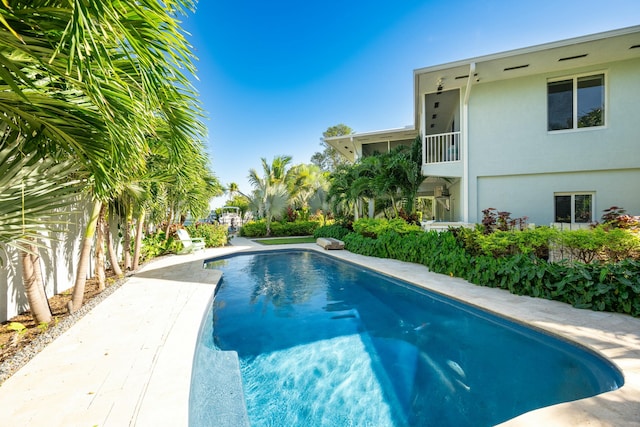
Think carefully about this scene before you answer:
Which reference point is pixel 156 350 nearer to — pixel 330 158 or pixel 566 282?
pixel 566 282

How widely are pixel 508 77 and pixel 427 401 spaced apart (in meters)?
9.95

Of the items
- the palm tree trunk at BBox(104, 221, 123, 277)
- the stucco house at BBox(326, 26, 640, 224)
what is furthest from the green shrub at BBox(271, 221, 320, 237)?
the palm tree trunk at BBox(104, 221, 123, 277)

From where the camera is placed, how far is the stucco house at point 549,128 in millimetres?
7574

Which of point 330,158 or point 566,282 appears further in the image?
point 330,158

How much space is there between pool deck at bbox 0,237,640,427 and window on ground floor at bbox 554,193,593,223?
193 inches

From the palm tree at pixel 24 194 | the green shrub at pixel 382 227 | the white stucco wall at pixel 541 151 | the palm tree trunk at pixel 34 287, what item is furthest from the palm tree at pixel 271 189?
the palm tree at pixel 24 194

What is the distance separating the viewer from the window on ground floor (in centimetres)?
803

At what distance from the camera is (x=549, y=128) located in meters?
8.35

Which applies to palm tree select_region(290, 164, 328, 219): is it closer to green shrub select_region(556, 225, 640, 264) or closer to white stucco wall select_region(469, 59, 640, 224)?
white stucco wall select_region(469, 59, 640, 224)

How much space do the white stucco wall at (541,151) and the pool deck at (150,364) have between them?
15.2 ft

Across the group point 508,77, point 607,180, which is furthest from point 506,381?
point 508,77

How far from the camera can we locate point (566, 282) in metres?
4.94

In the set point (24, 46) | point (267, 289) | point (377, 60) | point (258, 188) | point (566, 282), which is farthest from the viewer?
point (258, 188)

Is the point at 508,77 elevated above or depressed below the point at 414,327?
above
